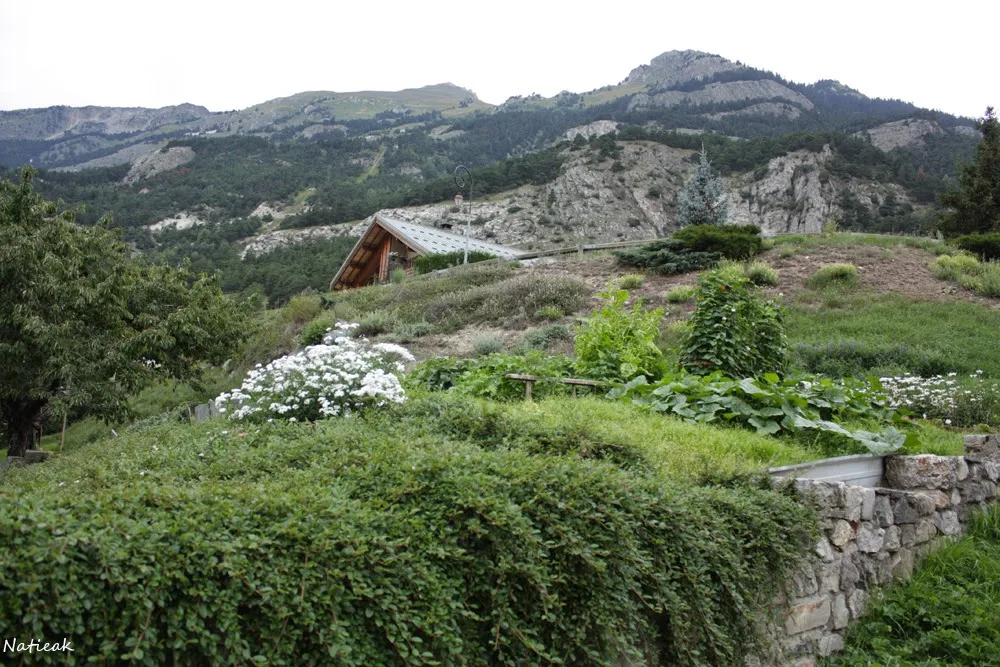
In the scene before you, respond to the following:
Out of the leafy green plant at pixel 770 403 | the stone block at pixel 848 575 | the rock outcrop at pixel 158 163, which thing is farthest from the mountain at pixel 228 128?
the stone block at pixel 848 575

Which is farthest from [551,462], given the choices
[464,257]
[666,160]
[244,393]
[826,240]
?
[666,160]

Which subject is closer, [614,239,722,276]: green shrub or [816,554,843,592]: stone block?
[816,554,843,592]: stone block

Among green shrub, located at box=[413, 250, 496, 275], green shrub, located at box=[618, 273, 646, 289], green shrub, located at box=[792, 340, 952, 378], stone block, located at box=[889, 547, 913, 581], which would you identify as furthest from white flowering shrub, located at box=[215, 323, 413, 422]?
green shrub, located at box=[413, 250, 496, 275]

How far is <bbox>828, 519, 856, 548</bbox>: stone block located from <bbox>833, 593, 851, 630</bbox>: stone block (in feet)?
1.22

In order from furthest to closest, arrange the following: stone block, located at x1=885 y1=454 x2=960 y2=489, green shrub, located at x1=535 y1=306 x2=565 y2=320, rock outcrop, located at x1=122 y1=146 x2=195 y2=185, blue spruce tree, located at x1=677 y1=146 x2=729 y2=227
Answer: rock outcrop, located at x1=122 y1=146 x2=195 y2=185, blue spruce tree, located at x1=677 y1=146 x2=729 y2=227, green shrub, located at x1=535 y1=306 x2=565 y2=320, stone block, located at x1=885 y1=454 x2=960 y2=489

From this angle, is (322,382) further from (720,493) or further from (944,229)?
(944,229)

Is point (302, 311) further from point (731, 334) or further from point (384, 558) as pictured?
point (384, 558)

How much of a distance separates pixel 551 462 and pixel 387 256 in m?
26.1

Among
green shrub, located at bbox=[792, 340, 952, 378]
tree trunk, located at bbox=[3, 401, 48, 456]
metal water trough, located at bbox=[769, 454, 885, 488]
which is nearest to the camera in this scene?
metal water trough, located at bbox=[769, 454, 885, 488]

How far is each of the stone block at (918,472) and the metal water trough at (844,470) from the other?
8cm

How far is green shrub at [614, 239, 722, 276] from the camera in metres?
18.0

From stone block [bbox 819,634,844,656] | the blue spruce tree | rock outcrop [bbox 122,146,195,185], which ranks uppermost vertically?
rock outcrop [bbox 122,146,195,185]

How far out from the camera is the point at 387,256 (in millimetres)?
29219

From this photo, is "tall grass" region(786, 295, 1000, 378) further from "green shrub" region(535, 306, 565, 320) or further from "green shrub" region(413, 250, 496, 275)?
"green shrub" region(413, 250, 496, 275)
